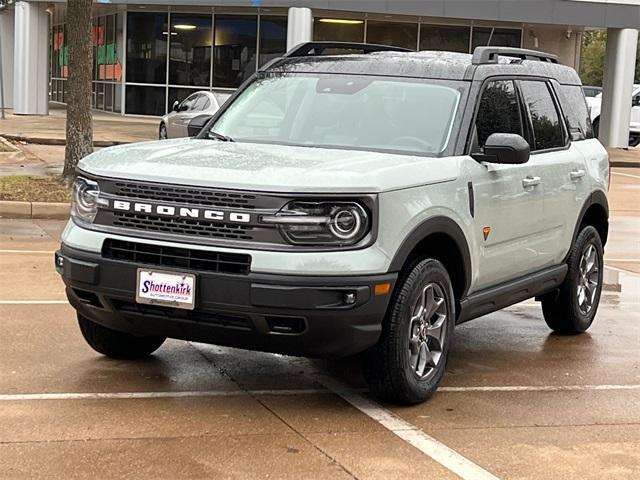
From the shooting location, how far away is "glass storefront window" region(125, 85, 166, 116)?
31.7 meters

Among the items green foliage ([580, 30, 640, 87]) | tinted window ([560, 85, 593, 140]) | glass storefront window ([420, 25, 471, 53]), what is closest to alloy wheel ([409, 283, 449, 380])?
tinted window ([560, 85, 593, 140])

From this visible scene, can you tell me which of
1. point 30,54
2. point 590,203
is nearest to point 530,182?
point 590,203

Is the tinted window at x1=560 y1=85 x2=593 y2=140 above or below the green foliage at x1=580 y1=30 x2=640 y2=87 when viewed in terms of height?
below

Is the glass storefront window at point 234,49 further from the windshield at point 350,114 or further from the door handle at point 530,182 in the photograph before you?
the door handle at point 530,182

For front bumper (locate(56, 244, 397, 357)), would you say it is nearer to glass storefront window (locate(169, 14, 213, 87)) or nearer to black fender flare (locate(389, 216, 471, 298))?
black fender flare (locate(389, 216, 471, 298))

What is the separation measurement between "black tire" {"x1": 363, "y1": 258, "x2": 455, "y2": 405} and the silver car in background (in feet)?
47.2

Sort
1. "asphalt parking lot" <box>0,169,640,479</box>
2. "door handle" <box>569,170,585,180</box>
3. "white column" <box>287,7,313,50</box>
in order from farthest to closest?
1. "white column" <box>287,7,313,50</box>
2. "door handle" <box>569,170,585,180</box>
3. "asphalt parking lot" <box>0,169,640,479</box>

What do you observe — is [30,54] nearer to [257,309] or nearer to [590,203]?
[590,203]

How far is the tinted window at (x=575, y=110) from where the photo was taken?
7.29 metres

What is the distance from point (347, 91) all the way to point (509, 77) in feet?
3.59

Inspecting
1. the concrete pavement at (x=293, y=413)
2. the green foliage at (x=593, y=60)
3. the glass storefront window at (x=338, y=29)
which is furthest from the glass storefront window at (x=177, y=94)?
the green foliage at (x=593, y=60)

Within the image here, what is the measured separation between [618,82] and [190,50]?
42.5 feet

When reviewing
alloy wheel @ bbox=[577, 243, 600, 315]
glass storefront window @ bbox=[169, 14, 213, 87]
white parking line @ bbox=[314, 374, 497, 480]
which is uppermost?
glass storefront window @ bbox=[169, 14, 213, 87]

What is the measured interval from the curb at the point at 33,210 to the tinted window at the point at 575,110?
7.11 m
